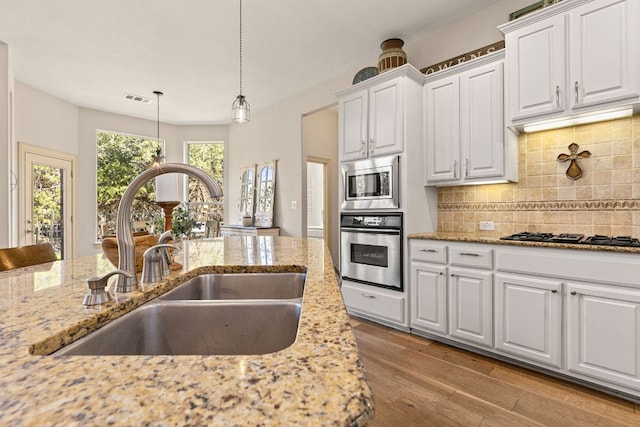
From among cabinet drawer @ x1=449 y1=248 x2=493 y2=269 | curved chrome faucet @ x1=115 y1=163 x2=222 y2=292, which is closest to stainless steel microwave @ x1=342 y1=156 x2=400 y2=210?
cabinet drawer @ x1=449 y1=248 x2=493 y2=269

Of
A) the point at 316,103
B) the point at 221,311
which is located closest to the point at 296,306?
the point at 221,311

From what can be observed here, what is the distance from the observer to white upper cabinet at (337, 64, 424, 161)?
2848mm

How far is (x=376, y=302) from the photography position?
9.85ft

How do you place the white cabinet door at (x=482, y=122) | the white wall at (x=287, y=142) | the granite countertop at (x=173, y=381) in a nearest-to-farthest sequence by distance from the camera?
the granite countertop at (x=173, y=381) < the white cabinet door at (x=482, y=122) < the white wall at (x=287, y=142)

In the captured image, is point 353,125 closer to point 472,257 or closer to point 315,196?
point 472,257

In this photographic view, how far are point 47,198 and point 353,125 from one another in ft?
15.3

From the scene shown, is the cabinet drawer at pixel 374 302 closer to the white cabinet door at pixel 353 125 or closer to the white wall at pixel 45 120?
the white cabinet door at pixel 353 125

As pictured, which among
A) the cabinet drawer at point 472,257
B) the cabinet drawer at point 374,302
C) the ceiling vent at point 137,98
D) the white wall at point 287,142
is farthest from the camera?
Answer: the ceiling vent at point 137,98

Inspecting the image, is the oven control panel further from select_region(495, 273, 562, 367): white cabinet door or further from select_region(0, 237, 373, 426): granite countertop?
select_region(0, 237, 373, 426): granite countertop

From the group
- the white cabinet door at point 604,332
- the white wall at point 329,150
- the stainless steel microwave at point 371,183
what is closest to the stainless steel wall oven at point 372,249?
the stainless steel microwave at point 371,183

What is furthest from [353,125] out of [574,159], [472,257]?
[574,159]

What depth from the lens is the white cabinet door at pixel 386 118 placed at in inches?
113

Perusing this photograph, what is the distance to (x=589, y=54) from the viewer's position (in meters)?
2.04

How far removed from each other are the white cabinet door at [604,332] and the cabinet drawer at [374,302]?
3.99ft
